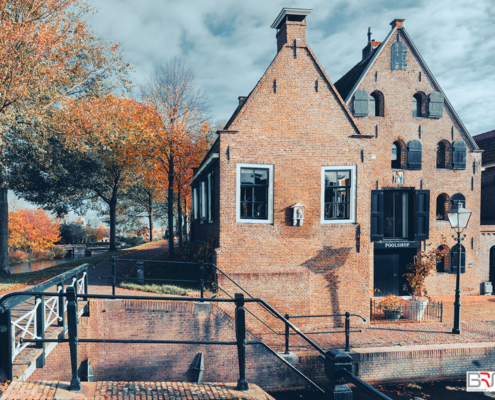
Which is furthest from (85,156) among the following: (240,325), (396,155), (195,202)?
(240,325)

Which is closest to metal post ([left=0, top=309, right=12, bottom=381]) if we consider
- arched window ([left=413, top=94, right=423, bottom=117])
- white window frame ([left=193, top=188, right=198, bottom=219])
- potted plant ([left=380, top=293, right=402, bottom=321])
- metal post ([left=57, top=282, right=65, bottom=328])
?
metal post ([left=57, top=282, right=65, bottom=328])

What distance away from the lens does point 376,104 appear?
14742 mm

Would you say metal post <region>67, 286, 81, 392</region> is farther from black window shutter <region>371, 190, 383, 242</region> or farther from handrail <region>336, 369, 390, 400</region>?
black window shutter <region>371, 190, 383, 242</region>

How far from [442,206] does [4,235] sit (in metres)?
21.6

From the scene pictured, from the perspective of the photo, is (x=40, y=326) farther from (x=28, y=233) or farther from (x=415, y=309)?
(x=28, y=233)

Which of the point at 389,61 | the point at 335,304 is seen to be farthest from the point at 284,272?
the point at 389,61

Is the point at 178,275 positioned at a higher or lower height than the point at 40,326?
lower

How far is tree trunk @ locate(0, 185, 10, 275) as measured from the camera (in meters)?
15.0

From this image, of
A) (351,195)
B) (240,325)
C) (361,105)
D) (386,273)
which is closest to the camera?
(240,325)

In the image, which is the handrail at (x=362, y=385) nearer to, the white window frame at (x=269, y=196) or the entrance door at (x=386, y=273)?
the white window frame at (x=269, y=196)

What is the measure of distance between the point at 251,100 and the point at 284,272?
19.1ft

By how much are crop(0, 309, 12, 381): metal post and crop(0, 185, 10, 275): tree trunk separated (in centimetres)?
1410

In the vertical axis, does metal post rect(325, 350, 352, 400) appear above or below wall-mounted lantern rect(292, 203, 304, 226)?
below

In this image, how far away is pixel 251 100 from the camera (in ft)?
34.8
